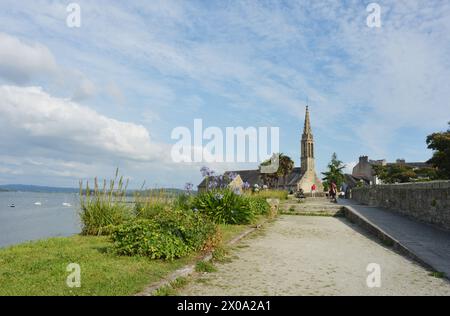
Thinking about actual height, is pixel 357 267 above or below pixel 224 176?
below

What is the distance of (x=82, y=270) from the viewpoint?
5.91 m

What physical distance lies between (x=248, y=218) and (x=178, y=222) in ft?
21.0

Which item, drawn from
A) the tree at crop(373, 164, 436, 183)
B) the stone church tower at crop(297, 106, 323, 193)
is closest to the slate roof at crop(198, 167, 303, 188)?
the stone church tower at crop(297, 106, 323, 193)

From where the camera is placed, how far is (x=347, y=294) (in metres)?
5.20

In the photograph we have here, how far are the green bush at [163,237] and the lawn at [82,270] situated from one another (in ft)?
0.62

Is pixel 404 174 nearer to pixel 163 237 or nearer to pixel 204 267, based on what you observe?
pixel 163 237

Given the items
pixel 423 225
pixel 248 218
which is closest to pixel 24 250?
pixel 248 218

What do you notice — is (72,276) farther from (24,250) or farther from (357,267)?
(357,267)

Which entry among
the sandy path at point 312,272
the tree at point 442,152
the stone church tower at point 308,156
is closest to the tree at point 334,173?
the stone church tower at point 308,156

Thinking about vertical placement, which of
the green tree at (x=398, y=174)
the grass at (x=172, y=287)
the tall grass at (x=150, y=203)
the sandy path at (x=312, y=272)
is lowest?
the sandy path at (x=312, y=272)

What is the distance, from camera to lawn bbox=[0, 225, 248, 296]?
492 cm

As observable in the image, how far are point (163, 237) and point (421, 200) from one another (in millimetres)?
9628

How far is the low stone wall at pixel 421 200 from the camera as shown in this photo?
1103 centimetres

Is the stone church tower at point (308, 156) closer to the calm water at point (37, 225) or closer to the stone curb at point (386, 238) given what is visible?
the calm water at point (37, 225)
